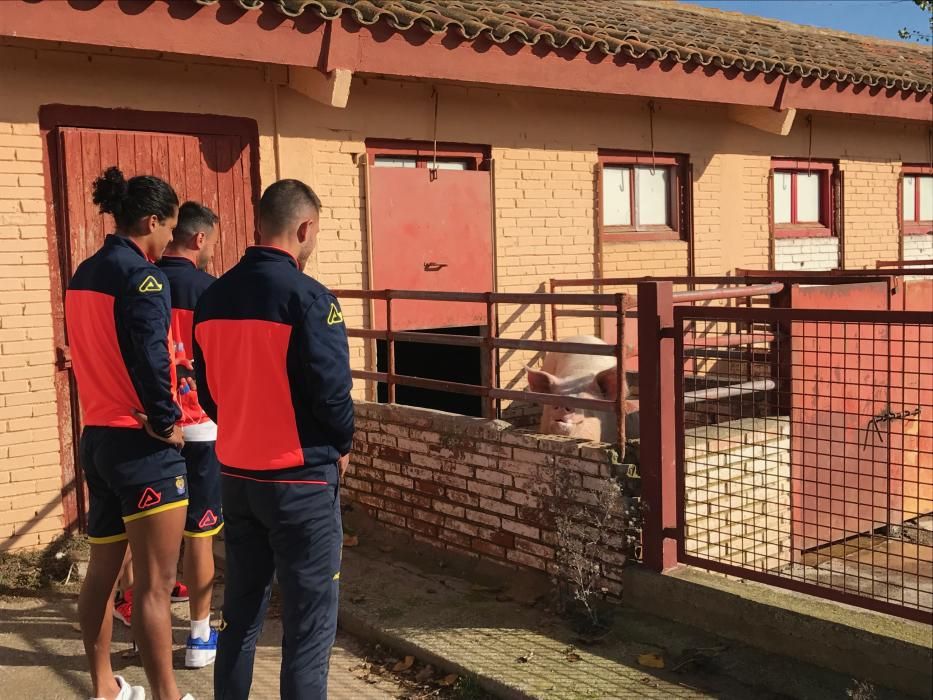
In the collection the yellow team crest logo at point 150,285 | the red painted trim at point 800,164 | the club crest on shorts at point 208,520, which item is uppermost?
the red painted trim at point 800,164

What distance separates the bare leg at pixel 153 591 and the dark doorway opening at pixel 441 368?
17.9 feet

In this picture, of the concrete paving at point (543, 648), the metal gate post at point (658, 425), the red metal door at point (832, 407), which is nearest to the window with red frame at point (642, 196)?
the red metal door at point (832, 407)

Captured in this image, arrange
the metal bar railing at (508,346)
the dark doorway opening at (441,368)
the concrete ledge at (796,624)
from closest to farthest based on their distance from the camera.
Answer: the concrete ledge at (796,624) < the metal bar railing at (508,346) < the dark doorway opening at (441,368)

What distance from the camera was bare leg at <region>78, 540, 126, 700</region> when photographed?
451 cm

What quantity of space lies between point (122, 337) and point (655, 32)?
26.7 ft

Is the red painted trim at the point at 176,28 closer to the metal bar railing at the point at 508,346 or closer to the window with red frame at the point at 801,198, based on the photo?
the metal bar railing at the point at 508,346

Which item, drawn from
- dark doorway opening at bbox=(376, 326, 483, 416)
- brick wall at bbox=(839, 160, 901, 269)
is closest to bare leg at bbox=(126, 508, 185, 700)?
dark doorway opening at bbox=(376, 326, 483, 416)

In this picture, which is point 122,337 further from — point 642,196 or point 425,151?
point 642,196

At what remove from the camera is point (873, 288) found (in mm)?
8180

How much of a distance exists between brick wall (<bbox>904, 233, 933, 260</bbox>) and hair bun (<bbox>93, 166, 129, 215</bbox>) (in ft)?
40.0

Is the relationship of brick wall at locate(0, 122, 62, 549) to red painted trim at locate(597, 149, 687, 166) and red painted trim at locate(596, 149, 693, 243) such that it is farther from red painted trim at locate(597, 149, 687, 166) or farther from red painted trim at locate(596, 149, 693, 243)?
red painted trim at locate(597, 149, 687, 166)

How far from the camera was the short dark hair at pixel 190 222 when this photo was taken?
16.9ft

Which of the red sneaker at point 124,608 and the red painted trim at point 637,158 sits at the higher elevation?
the red painted trim at point 637,158

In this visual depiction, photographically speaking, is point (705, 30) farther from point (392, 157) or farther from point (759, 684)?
point (759, 684)
